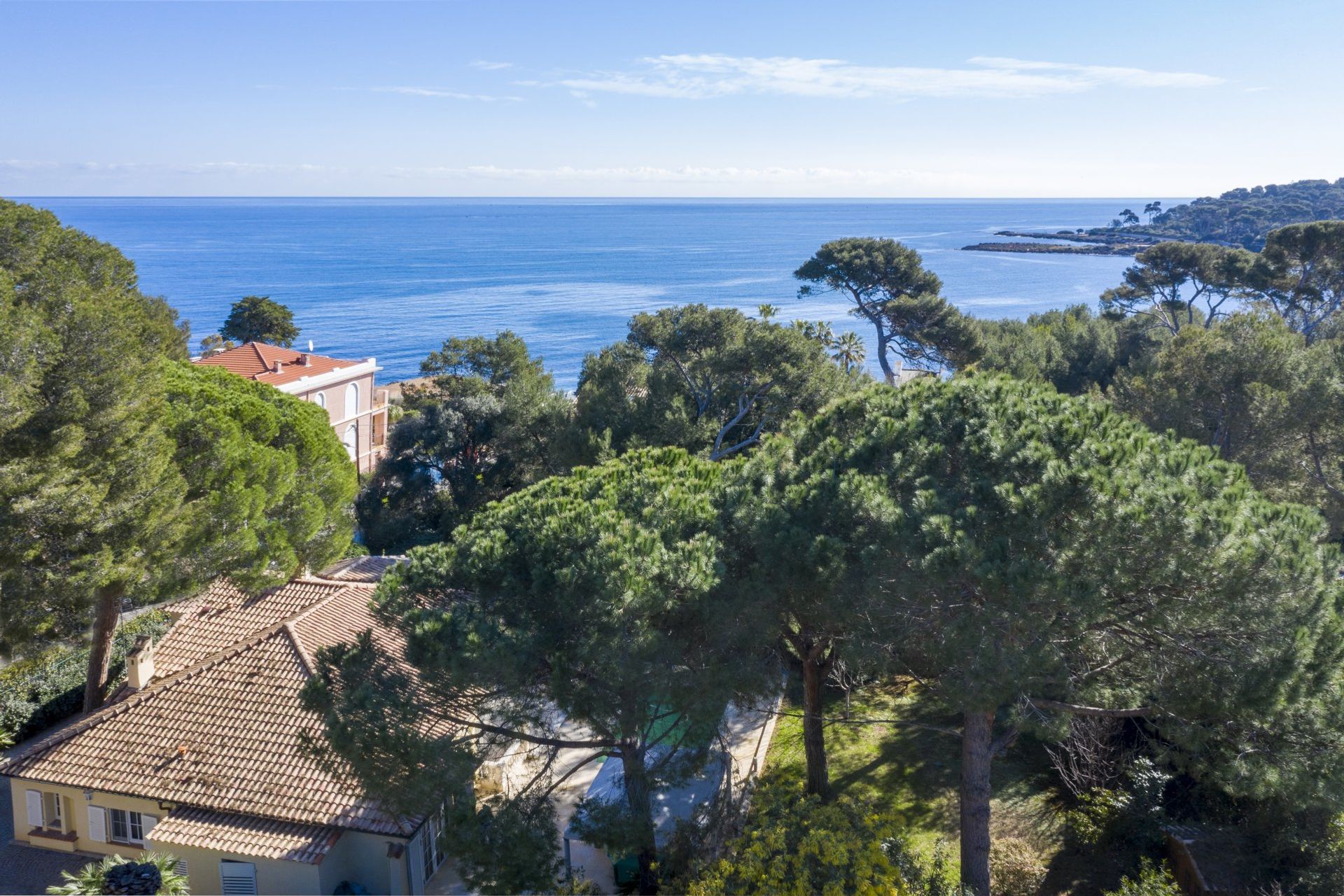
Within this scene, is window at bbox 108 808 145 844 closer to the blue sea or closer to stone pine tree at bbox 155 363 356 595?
stone pine tree at bbox 155 363 356 595

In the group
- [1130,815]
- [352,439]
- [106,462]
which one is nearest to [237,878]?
[106,462]

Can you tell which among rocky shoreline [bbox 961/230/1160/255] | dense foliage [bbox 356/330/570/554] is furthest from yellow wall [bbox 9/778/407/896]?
rocky shoreline [bbox 961/230/1160/255]

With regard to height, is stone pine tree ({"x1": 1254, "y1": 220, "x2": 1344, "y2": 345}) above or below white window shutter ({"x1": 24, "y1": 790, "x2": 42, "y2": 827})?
above

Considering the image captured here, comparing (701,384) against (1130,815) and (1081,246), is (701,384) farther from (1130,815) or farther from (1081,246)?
(1081,246)

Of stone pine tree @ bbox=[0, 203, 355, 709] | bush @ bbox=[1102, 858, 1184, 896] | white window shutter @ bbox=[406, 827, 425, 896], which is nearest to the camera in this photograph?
bush @ bbox=[1102, 858, 1184, 896]

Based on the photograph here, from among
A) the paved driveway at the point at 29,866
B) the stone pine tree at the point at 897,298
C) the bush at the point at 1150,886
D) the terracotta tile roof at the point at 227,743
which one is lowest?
the paved driveway at the point at 29,866

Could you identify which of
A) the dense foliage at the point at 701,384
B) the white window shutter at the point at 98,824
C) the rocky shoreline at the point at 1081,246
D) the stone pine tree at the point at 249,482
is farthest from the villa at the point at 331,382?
the rocky shoreline at the point at 1081,246

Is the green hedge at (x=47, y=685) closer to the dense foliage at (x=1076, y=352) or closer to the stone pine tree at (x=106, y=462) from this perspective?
the stone pine tree at (x=106, y=462)
